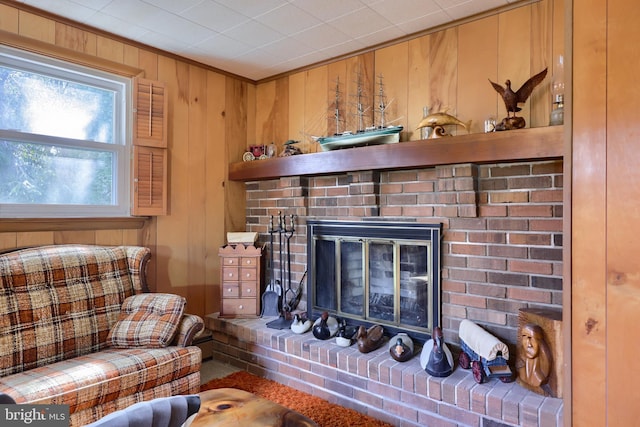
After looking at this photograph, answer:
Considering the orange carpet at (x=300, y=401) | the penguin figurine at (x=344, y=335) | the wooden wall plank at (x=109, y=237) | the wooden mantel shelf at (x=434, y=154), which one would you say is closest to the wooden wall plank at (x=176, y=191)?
the wooden wall plank at (x=109, y=237)

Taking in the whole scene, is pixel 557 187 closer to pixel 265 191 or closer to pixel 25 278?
pixel 265 191

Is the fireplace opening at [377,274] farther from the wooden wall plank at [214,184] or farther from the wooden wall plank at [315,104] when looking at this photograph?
the wooden wall plank at [214,184]

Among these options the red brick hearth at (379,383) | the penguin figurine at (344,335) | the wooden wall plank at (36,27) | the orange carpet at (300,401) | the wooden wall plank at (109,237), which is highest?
the wooden wall plank at (36,27)

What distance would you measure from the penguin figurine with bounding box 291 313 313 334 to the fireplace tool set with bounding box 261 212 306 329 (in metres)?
0.21

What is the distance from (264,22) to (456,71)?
1292 mm

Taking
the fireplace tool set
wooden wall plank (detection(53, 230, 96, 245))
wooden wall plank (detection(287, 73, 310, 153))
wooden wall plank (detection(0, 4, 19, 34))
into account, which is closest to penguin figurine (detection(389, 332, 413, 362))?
the fireplace tool set

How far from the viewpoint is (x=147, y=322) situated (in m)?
2.21

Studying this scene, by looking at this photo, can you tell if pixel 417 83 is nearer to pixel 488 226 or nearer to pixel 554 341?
pixel 488 226

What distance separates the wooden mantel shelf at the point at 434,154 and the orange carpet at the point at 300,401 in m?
1.53

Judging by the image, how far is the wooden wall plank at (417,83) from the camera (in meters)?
2.51

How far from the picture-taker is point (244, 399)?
5.02 feet

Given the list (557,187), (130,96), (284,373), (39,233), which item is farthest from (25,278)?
(557,187)

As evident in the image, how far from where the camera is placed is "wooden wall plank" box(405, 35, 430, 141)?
251 centimetres

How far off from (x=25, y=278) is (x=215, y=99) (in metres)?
1.96
